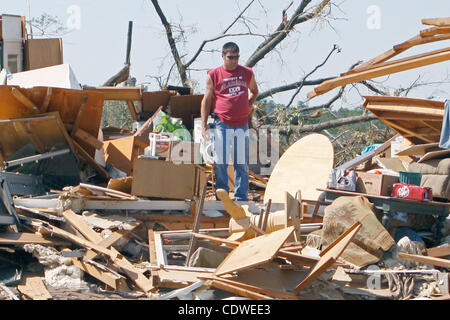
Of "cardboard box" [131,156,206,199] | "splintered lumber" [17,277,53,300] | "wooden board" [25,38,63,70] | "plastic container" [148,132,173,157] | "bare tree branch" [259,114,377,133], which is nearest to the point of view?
"splintered lumber" [17,277,53,300]

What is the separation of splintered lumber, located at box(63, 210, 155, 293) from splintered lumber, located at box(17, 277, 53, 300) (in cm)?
63

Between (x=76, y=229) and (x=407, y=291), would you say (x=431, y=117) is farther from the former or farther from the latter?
(x=76, y=229)

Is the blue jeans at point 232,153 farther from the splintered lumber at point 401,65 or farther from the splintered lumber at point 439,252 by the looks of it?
the splintered lumber at point 439,252

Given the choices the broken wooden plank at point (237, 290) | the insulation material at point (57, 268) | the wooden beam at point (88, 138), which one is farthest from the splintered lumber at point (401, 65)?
the wooden beam at point (88, 138)

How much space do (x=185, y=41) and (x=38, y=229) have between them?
7.64 m

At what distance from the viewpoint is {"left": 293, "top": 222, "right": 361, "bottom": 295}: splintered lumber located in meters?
4.56

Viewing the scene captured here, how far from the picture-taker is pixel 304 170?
24.6 feet

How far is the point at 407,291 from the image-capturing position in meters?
5.15

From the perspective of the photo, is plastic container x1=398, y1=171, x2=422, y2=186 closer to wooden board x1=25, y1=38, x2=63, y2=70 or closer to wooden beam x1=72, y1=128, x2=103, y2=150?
wooden beam x1=72, y1=128, x2=103, y2=150

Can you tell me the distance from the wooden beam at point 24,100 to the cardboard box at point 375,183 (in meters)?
3.79

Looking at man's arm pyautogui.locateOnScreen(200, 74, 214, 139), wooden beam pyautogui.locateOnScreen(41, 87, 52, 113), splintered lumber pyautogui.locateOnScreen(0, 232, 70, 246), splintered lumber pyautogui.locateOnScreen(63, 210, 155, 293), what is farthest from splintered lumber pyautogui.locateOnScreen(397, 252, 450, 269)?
wooden beam pyautogui.locateOnScreen(41, 87, 52, 113)

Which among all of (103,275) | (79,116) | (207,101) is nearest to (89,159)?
(79,116)

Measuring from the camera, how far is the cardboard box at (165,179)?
267 inches

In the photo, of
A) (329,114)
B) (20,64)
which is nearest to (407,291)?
(329,114)
